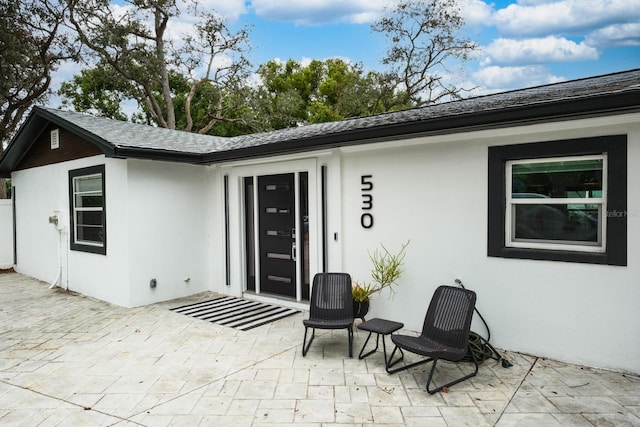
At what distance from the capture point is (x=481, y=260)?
470 centimetres

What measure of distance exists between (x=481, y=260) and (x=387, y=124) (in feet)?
6.34

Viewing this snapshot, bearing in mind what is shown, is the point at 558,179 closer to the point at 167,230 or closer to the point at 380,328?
the point at 380,328

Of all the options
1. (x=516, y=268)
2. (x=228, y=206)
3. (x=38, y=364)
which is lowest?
(x=38, y=364)

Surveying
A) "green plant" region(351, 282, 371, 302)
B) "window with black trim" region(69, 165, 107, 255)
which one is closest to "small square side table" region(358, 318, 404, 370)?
"green plant" region(351, 282, 371, 302)

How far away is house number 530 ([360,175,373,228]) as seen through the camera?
18.6 ft

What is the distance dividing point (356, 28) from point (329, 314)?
2072 centimetres

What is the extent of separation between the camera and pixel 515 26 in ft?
61.1

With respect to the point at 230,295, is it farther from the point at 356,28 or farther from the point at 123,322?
the point at 356,28

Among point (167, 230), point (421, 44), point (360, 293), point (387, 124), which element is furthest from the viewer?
point (421, 44)

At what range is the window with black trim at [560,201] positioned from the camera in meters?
3.89

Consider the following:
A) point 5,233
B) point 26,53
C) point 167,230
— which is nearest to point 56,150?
point 167,230

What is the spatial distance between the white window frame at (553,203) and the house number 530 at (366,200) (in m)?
1.75

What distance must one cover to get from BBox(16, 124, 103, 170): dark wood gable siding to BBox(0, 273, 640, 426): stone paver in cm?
Answer: 339

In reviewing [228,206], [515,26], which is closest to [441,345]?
[228,206]
